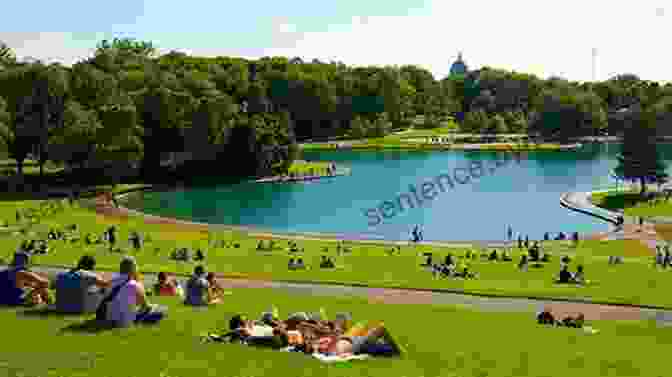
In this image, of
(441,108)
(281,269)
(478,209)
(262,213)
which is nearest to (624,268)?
(281,269)

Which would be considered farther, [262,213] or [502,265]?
[262,213]

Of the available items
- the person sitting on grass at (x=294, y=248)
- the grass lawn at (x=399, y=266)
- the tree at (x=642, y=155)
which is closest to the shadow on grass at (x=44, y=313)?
the grass lawn at (x=399, y=266)

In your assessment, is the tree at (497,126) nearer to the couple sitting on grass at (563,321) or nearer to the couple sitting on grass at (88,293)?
the couple sitting on grass at (563,321)

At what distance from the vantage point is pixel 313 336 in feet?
48.1

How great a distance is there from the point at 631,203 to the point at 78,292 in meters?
59.2

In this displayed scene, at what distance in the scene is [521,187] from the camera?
81.9 metres

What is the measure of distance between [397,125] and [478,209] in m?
103

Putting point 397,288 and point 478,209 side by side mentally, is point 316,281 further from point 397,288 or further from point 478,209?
point 478,209

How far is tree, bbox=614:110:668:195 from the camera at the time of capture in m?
71.3

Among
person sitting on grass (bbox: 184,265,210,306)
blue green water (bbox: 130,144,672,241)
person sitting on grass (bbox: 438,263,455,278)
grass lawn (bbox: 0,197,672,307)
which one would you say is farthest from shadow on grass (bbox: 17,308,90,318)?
blue green water (bbox: 130,144,672,241)

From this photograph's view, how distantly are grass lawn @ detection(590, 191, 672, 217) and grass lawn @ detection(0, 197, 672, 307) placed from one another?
16.2 metres

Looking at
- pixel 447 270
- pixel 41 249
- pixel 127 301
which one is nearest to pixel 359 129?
pixel 41 249

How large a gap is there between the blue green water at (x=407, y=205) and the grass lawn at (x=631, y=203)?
12.3ft

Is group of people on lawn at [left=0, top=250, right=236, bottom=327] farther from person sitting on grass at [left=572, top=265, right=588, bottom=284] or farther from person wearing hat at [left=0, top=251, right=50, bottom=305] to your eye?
person sitting on grass at [left=572, top=265, right=588, bottom=284]
